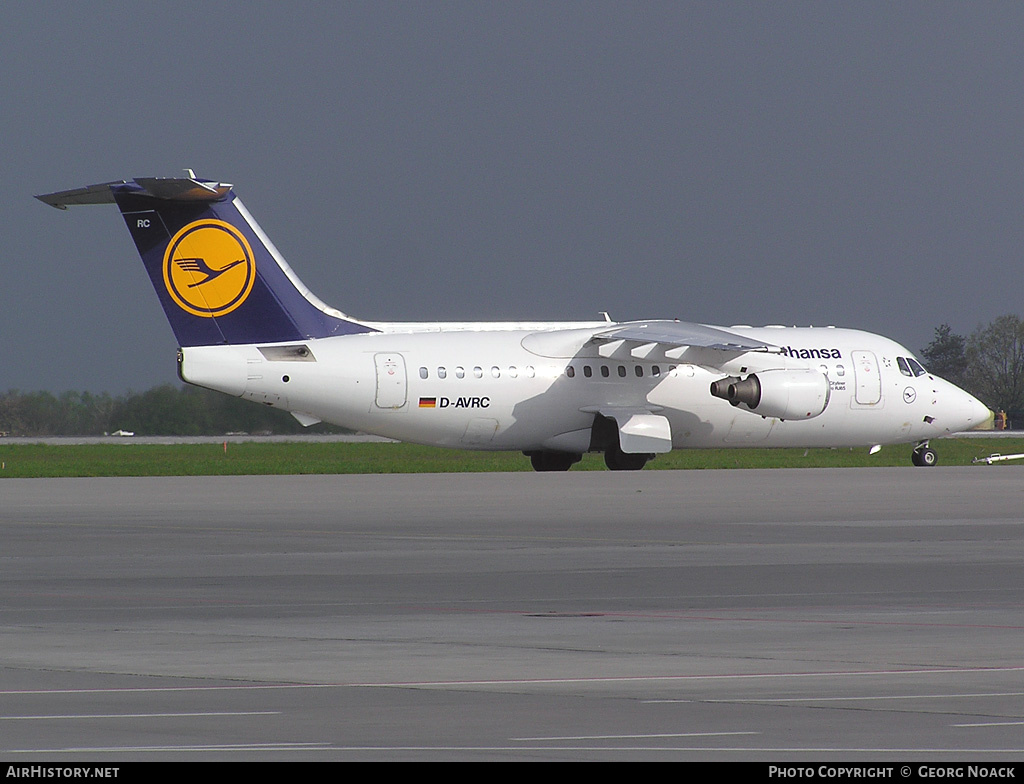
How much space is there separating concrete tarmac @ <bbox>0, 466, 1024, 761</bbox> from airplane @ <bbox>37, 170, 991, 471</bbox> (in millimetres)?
14716

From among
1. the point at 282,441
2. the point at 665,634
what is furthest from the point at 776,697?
the point at 282,441

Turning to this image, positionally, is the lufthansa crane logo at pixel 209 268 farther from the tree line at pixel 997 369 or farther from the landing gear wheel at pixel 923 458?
the tree line at pixel 997 369

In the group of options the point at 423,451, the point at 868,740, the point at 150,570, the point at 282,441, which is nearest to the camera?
the point at 868,740

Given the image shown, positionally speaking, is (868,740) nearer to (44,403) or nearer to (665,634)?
(665,634)

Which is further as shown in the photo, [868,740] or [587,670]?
[587,670]

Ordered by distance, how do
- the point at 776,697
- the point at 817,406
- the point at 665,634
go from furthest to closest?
the point at 817,406, the point at 665,634, the point at 776,697

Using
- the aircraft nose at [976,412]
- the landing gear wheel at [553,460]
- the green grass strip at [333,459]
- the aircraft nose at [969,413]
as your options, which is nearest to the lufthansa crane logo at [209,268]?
the green grass strip at [333,459]

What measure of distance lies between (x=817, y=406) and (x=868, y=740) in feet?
120

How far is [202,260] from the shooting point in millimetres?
41750

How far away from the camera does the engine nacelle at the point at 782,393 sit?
4366 cm

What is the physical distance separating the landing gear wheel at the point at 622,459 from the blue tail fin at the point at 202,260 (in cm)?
879

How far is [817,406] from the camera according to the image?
1738 inches

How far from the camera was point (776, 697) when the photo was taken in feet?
31.8

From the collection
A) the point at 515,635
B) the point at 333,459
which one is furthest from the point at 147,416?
the point at 515,635
